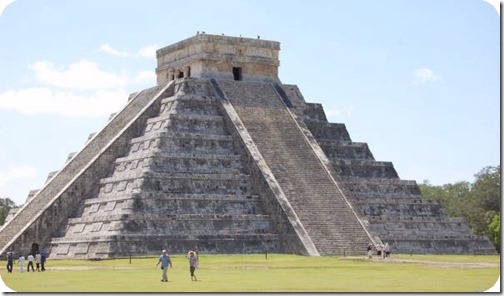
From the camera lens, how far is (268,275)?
29.6 m

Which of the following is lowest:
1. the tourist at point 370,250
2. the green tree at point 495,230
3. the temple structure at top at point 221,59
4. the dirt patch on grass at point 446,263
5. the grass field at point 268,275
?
the grass field at point 268,275

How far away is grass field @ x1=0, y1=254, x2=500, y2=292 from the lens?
25547 millimetres

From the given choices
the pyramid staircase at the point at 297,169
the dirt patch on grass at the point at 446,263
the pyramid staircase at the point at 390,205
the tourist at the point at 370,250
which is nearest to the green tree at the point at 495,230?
the pyramid staircase at the point at 390,205

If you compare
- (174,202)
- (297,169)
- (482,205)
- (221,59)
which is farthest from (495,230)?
(174,202)

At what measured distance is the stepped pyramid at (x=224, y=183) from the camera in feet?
134

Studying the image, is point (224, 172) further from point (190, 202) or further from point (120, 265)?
point (120, 265)

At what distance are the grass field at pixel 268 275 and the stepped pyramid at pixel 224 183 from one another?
1940 millimetres

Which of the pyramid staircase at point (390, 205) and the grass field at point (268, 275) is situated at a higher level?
the pyramid staircase at point (390, 205)

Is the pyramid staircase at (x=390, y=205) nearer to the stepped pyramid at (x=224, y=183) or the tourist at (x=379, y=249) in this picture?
the stepped pyramid at (x=224, y=183)

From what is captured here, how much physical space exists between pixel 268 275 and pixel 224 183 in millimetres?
13903

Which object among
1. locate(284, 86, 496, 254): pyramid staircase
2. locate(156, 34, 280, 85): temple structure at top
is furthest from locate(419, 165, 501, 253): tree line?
locate(156, 34, 280, 85): temple structure at top

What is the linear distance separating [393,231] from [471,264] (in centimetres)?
926

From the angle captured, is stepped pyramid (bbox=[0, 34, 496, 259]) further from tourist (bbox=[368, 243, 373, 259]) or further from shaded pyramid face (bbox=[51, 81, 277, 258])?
tourist (bbox=[368, 243, 373, 259])

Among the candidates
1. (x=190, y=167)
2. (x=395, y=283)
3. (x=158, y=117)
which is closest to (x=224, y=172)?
(x=190, y=167)
